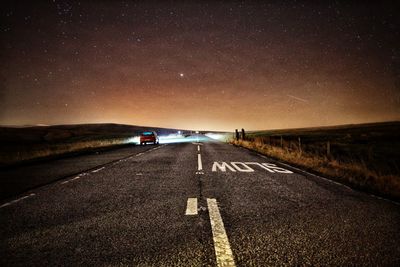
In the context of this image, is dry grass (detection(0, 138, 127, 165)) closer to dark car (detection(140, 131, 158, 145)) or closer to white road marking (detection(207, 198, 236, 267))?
dark car (detection(140, 131, 158, 145))

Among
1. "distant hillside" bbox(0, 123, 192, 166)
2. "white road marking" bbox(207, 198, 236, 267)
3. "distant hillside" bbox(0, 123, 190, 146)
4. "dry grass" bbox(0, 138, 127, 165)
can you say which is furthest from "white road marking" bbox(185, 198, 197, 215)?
"distant hillside" bbox(0, 123, 190, 146)

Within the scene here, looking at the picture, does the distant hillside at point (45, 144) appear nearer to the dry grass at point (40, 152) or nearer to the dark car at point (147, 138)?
the dry grass at point (40, 152)

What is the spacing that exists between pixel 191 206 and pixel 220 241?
1.63m

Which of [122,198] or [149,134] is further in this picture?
[149,134]

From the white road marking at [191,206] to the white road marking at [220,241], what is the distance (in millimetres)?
285

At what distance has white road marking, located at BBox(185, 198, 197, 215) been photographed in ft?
13.8

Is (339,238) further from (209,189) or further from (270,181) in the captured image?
(270,181)

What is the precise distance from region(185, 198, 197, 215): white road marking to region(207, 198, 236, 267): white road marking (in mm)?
285

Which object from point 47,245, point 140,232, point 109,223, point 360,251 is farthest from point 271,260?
point 47,245

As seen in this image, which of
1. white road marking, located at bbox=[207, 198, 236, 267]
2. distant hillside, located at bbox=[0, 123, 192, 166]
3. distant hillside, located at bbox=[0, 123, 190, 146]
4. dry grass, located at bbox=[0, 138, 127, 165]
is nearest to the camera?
white road marking, located at bbox=[207, 198, 236, 267]

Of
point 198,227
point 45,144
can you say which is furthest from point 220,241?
point 45,144

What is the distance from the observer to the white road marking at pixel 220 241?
2.56 m

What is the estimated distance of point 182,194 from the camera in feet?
18.0

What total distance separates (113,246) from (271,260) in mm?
1883
